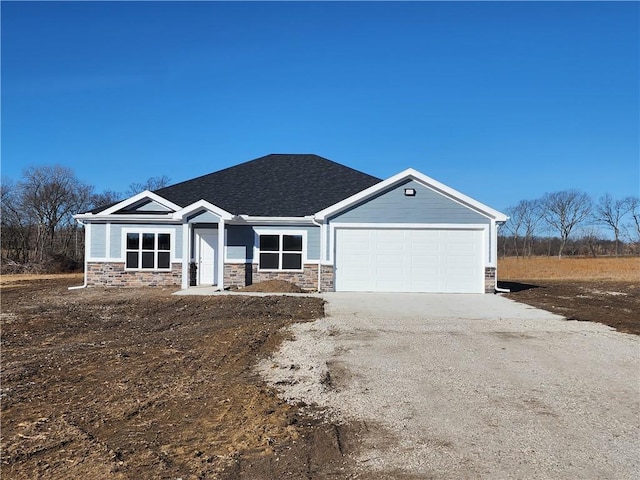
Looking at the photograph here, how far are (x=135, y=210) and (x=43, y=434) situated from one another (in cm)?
1636

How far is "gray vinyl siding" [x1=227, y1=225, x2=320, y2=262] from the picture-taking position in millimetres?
19250

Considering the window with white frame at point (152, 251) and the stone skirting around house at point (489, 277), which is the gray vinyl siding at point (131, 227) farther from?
the stone skirting around house at point (489, 277)

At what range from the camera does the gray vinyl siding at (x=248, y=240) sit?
1925 centimetres

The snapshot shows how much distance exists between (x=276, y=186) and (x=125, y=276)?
7.09 metres

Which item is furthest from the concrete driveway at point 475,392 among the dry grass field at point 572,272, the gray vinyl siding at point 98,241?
the dry grass field at point 572,272

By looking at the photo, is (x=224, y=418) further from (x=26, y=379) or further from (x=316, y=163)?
(x=316, y=163)

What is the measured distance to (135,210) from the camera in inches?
797

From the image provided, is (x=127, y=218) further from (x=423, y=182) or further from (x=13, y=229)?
(x=13, y=229)

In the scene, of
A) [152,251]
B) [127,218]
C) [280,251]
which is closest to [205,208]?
[152,251]

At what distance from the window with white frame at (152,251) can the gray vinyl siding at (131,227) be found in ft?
0.80

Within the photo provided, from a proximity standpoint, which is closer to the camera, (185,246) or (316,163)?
(185,246)

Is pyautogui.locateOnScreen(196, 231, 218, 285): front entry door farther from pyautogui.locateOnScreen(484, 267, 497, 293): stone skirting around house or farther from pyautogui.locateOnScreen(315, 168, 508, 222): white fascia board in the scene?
pyautogui.locateOnScreen(484, 267, 497, 293): stone skirting around house

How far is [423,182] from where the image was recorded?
17.8 m

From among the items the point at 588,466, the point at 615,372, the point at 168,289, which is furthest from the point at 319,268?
the point at 588,466
